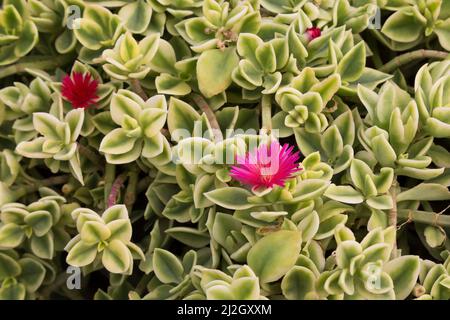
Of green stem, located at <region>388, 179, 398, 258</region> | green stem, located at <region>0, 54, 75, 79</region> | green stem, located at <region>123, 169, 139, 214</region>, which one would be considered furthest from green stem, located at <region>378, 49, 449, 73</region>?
green stem, located at <region>0, 54, 75, 79</region>


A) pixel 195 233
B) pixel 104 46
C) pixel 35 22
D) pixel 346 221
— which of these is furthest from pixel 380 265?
pixel 35 22

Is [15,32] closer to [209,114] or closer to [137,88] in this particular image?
[137,88]

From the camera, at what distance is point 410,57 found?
1.31 m

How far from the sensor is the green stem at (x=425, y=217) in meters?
1.17

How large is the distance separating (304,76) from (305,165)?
175 mm

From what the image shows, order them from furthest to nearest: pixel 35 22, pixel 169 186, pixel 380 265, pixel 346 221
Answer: pixel 35 22, pixel 169 186, pixel 346 221, pixel 380 265

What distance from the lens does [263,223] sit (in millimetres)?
1082

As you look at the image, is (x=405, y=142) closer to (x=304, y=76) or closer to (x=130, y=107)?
(x=304, y=76)

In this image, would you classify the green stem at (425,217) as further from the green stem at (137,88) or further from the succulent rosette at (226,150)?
the green stem at (137,88)

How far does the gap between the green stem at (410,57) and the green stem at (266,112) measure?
0.81ft

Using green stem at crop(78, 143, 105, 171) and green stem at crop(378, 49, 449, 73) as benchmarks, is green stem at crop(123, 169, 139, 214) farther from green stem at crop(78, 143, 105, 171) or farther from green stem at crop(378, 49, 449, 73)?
green stem at crop(378, 49, 449, 73)

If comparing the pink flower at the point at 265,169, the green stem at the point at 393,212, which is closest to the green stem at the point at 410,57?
the green stem at the point at 393,212

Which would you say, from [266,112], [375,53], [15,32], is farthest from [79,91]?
[375,53]

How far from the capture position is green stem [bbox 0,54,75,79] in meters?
1.37
